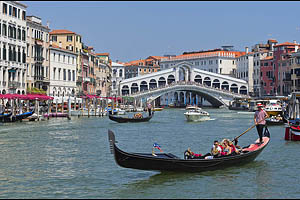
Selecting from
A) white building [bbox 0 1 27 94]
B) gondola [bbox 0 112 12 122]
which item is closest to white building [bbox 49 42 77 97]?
white building [bbox 0 1 27 94]

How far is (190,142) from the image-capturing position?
60.0 ft

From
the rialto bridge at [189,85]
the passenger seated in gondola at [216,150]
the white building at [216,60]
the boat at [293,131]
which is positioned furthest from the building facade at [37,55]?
the white building at [216,60]

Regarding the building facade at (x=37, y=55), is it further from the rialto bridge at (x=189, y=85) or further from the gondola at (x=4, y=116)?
the rialto bridge at (x=189, y=85)

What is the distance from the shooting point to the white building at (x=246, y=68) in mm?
69188

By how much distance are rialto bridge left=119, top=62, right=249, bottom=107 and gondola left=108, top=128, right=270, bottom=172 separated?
46.0 m

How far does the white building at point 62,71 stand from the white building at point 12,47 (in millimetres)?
5527

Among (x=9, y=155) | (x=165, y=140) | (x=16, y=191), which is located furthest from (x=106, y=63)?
(x=16, y=191)

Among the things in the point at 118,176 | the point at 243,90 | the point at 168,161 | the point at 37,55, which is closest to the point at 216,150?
the point at 168,161

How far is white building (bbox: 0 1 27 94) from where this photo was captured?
1246 inches

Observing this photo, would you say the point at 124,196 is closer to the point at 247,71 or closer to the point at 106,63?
the point at 106,63

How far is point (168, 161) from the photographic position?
33.8 ft

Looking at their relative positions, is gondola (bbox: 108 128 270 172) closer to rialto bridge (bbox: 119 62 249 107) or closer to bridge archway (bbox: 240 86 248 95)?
rialto bridge (bbox: 119 62 249 107)

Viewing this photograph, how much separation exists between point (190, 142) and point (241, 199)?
29.8ft

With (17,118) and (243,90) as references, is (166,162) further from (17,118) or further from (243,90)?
(243,90)
